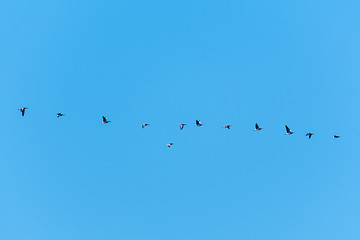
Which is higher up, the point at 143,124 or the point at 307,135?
the point at 143,124

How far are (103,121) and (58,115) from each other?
12283 millimetres

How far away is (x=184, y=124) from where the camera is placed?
130 metres

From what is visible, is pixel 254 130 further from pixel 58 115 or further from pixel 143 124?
pixel 58 115

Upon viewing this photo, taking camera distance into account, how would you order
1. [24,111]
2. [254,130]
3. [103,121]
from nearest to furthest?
1. [24,111]
2. [103,121]
3. [254,130]

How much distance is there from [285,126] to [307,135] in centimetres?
661

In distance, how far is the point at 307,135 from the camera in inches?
4756

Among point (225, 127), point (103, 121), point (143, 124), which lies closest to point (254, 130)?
point (225, 127)

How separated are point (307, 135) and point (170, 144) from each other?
132 ft

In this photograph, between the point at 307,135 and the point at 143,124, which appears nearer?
the point at 307,135

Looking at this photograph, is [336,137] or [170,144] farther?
[170,144]

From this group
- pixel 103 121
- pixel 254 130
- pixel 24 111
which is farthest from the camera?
pixel 254 130

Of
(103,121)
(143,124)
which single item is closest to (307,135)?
(143,124)

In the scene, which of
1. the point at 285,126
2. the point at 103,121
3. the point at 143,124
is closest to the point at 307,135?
the point at 285,126

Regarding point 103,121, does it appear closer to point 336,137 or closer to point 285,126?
point 285,126
